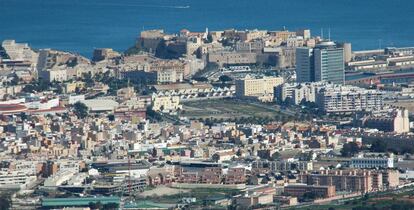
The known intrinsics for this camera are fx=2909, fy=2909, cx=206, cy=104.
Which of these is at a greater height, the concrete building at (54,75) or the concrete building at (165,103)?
the concrete building at (54,75)

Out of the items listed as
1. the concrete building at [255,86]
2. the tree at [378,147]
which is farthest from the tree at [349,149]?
the concrete building at [255,86]

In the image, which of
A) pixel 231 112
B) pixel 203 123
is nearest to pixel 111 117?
pixel 203 123

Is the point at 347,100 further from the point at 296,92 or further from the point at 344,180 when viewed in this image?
the point at 344,180

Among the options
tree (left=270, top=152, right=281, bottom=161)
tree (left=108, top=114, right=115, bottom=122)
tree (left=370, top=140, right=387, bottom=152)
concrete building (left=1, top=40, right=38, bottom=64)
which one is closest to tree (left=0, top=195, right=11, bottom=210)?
tree (left=270, top=152, right=281, bottom=161)

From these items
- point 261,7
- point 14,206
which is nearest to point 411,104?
point 14,206

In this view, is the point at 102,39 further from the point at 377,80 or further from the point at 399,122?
the point at 399,122

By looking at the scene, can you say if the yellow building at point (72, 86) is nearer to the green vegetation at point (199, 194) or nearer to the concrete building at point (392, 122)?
the concrete building at point (392, 122)

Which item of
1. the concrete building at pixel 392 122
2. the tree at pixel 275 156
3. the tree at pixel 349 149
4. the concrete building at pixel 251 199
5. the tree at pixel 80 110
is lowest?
the concrete building at pixel 251 199
